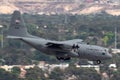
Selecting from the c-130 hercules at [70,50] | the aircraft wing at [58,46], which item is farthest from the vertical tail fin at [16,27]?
the aircraft wing at [58,46]

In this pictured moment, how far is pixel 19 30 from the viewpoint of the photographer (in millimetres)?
132000

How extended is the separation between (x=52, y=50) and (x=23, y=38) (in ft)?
22.8

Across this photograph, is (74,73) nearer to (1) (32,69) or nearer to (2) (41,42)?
(1) (32,69)

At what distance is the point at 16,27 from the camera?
132 metres

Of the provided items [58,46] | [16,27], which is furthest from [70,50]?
[16,27]

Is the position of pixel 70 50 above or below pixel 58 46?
below

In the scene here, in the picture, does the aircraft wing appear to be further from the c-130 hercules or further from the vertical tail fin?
the vertical tail fin

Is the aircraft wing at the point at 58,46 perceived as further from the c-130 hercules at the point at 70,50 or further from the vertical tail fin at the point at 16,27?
the vertical tail fin at the point at 16,27

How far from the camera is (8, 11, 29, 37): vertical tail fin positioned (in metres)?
131

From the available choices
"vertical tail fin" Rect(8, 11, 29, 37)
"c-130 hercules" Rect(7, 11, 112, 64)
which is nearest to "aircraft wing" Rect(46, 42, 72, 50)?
"c-130 hercules" Rect(7, 11, 112, 64)

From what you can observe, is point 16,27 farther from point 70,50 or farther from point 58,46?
point 70,50

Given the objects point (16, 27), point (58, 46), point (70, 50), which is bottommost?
point (70, 50)

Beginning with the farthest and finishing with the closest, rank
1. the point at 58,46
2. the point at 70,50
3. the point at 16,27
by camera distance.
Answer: the point at 16,27 → the point at 70,50 → the point at 58,46

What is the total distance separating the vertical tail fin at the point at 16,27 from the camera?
5172 inches
